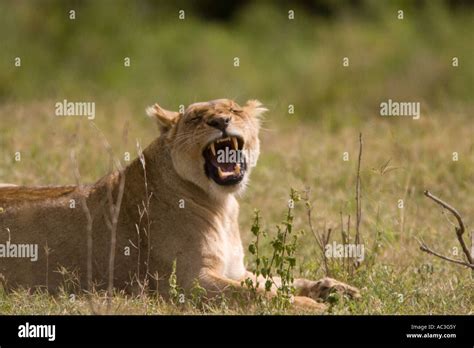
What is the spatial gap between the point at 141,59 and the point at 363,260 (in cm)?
1157

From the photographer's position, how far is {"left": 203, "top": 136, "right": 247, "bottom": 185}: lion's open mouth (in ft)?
26.3

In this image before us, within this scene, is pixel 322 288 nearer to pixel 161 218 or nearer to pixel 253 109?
pixel 161 218

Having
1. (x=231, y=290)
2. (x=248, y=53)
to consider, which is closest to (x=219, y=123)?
(x=231, y=290)

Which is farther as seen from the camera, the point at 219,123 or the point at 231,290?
the point at 219,123

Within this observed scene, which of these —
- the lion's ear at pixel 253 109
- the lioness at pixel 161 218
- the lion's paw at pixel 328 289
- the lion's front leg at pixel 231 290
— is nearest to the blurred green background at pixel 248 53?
the lion's ear at pixel 253 109

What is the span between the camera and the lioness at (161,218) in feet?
26.0

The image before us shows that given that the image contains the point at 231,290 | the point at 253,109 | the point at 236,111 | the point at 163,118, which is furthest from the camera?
the point at 253,109

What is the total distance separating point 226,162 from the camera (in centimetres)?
804

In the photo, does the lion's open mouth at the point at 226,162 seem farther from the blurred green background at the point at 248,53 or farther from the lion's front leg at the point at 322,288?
the blurred green background at the point at 248,53

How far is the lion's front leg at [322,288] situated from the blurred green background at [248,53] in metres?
6.68

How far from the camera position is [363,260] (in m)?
8.48

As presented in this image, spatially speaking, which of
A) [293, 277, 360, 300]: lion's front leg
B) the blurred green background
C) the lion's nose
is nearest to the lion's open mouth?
the lion's nose

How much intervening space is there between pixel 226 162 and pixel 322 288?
0.92 meters

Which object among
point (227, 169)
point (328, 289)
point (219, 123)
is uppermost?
point (219, 123)
